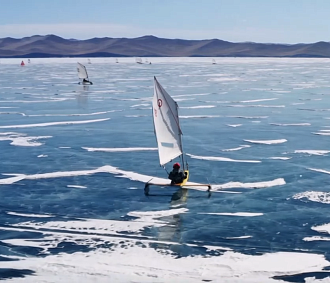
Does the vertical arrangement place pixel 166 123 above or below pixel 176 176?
above

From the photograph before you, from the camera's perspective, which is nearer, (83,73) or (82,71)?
(82,71)

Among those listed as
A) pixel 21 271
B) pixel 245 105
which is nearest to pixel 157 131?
pixel 21 271

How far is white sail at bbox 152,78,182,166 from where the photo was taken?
58.9ft

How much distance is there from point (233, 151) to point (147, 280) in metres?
11.5

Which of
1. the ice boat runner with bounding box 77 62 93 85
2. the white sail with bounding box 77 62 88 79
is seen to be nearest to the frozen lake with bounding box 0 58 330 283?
the ice boat runner with bounding box 77 62 93 85

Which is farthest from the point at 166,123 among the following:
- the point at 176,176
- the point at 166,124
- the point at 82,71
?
the point at 82,71

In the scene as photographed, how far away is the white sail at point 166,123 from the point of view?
58.9 feet

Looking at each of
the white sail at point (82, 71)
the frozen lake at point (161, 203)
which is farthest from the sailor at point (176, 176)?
the white sail at point (82, 71)

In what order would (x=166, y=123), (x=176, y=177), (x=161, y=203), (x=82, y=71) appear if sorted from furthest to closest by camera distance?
(x=82, y=71) < (x=166, y=123) < (x=176, y=177) < (x=161, y=203)

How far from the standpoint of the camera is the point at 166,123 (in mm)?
18328

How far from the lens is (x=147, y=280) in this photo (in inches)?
393

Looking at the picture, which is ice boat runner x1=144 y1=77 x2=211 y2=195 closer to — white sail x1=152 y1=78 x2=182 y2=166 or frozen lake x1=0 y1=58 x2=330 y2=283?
white sail x1=152 y1=78 x2=182 y2=166

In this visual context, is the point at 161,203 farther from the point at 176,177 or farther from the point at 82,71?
the point at 82,71

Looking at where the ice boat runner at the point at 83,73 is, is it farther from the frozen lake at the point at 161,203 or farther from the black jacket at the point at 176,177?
the black jacket at the point at 176,177
